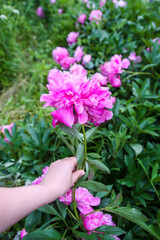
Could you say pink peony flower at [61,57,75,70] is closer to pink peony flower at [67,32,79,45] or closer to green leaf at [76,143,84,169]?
pink peony flower at [67,32,79,45]

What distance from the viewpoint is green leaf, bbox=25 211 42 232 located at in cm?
72

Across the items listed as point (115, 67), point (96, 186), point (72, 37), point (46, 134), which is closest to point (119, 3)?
point (72, 37)

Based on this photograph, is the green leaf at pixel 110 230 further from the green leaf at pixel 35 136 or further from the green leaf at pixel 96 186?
the green leaf at pixel 35 136

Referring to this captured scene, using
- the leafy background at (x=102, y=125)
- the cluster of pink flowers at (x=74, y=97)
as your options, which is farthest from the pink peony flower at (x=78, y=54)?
the cluster of pink flowers at (x=74, y=97)

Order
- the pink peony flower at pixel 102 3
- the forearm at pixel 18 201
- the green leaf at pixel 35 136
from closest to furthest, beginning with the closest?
the forearm at pixel 18 201 → the green leaf at pixel 35 136 → the pink peony flower at pixel 102 3

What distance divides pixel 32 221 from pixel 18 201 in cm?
36

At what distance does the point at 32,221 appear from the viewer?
735 millimetres

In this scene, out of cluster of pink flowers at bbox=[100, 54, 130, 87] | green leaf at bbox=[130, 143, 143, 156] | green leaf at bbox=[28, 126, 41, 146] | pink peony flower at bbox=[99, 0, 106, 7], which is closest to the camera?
green leaf at bbox=[130, 143, 143, 156]

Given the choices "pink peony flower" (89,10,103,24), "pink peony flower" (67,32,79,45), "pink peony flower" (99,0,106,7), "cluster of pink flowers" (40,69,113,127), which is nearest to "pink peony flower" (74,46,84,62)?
"pink peony flower" (67,32,79,45)

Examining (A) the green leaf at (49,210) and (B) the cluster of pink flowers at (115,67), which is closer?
(A) the green leaf at (49,210)

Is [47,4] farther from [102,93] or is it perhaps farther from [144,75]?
[102,93]

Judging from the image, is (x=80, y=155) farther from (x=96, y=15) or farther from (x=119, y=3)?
(x=119, y=3)

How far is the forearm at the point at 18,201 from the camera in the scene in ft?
1.39

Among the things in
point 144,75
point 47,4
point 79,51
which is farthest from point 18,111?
point 47,4
